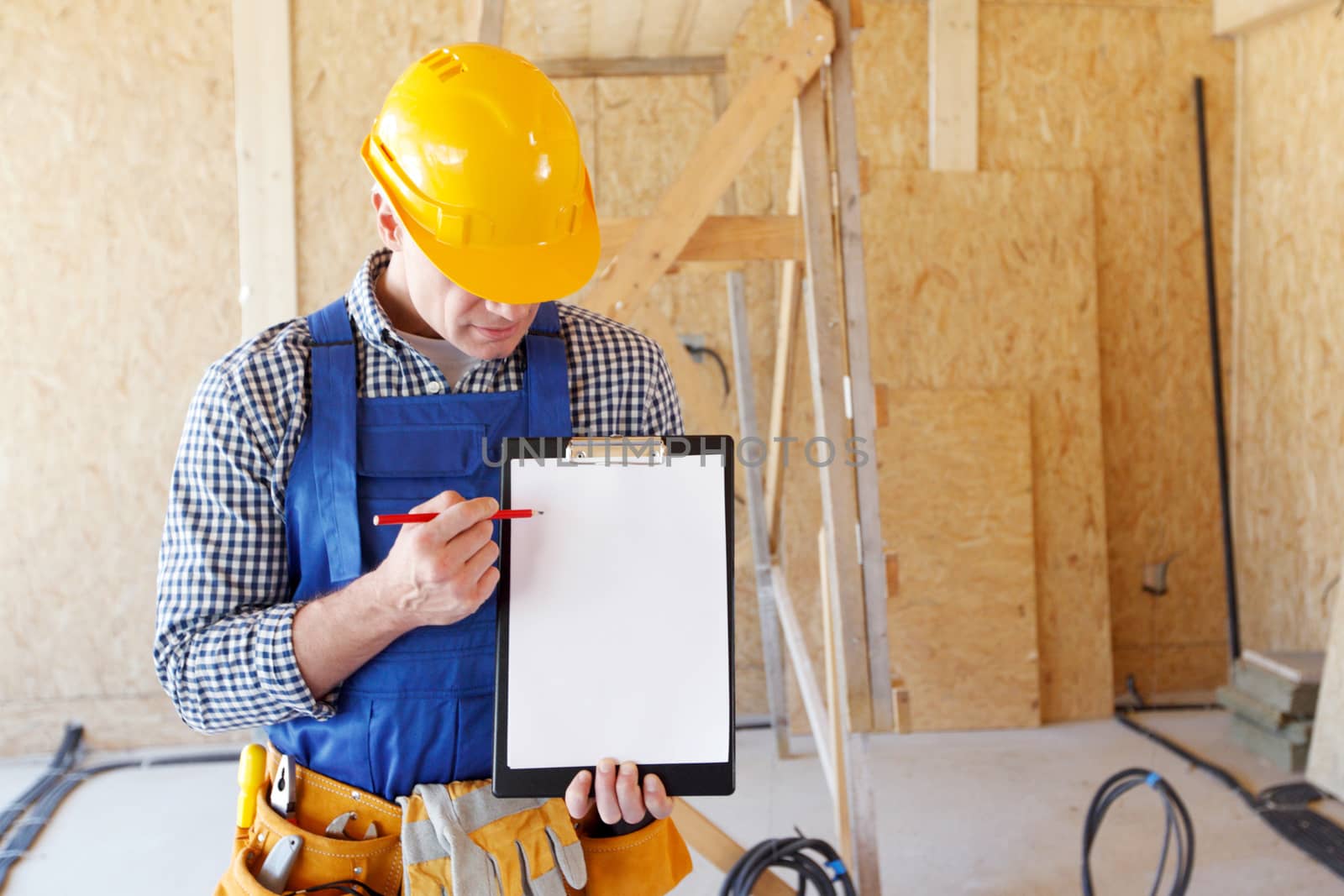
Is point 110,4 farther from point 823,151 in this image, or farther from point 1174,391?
point 1174,391

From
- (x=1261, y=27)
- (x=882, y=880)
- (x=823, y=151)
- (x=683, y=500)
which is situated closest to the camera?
(x=683, y=500)

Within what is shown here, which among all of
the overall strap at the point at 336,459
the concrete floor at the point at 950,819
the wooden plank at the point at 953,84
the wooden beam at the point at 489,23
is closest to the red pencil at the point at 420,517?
the overall strap at the point at 336,459

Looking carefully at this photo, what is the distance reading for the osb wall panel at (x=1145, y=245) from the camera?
16.0 feet

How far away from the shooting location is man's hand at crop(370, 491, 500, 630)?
1.03m

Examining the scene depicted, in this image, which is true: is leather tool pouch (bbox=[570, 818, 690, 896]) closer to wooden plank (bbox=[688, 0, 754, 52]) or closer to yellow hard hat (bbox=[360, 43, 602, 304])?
yellow hard hat (bbox=[360, 43, 602, 304])

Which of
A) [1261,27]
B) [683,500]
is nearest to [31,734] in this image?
[683,500]

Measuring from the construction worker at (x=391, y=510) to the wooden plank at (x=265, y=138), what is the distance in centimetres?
349

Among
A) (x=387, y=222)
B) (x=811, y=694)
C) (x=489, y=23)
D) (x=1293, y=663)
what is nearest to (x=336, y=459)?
(x=387, y=222)

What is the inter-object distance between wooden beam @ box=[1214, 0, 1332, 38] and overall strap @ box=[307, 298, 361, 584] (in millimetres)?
4950

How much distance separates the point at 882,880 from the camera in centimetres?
338

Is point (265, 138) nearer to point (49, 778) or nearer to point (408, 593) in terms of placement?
point (49, 778)

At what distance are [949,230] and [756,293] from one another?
966mm

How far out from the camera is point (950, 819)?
12.6 feet

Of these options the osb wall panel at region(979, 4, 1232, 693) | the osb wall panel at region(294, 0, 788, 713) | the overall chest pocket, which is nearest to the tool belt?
the overall chest pocket
